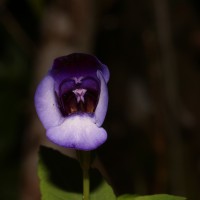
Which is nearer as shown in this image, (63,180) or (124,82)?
(63,180)

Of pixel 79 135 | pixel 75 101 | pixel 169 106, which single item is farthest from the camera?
pixel 169 106

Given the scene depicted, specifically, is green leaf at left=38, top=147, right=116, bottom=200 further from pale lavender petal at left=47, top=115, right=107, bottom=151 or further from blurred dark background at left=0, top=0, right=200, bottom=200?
blurred dark background at left=0, top=0, right=200, bottom=200

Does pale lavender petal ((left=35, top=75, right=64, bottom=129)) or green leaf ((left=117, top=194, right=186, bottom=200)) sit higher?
pale lavender petal ((left=35, top=75, right=64, bottom=129))

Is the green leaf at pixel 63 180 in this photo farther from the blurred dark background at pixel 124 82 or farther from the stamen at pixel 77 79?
the blurred dark background at pixel 124 82

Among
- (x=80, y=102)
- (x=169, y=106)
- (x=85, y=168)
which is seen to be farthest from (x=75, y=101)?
(x=169, y=106)

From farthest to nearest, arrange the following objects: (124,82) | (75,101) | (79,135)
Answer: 1. (124,82)
2. (75,101)
3. (79,135)

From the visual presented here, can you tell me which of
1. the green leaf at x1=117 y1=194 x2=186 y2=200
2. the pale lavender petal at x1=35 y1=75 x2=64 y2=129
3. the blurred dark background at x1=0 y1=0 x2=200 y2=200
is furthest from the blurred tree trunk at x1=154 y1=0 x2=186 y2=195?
the pale lavender petal at x1=35 y1=75 x2=64 y2=129

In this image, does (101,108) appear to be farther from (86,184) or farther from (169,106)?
(169,106)
